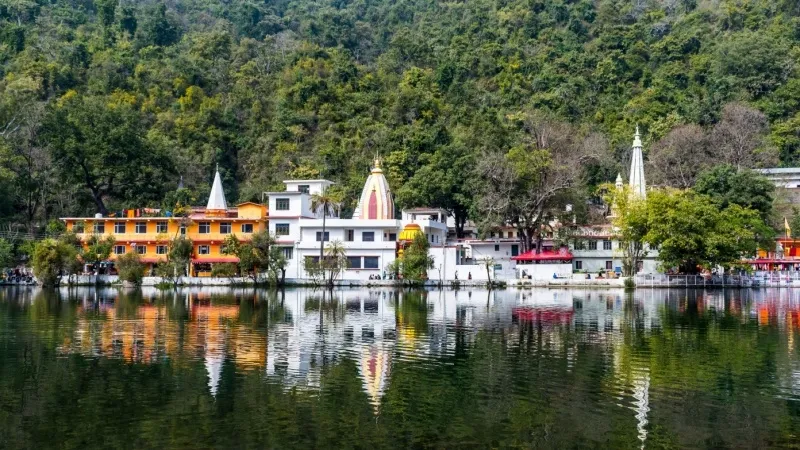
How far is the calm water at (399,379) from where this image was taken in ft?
55.0

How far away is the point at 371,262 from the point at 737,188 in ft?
88.9

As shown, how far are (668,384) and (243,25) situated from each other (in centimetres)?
13055

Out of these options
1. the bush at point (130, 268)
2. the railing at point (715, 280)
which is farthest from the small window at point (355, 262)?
the railing at point (715, 280)

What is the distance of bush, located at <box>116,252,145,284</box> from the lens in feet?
210

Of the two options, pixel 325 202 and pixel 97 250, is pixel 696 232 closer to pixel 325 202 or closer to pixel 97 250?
pixel 325 202

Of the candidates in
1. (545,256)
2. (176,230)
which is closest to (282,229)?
(176,230)

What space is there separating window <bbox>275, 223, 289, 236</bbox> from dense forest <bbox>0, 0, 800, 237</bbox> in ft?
35.0

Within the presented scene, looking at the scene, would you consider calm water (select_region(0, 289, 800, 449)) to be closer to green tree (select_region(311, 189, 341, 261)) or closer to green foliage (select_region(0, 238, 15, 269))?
green foliage (select_region(0, 238, 15, 269))

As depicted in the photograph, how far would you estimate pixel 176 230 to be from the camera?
71062mm

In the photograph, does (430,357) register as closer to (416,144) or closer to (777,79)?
(416,144)

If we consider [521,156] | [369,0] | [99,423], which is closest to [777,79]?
[521,156]

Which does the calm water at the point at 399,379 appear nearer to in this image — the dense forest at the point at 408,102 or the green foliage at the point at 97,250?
the green foliage at the point at 97,250

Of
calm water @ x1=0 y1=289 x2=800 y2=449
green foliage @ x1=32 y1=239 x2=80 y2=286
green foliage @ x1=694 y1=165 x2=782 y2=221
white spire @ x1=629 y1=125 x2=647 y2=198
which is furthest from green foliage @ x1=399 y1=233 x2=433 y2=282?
calm water @ x1=0 y1=289 x2=800 y2=449

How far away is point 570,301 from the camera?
4906 cm
